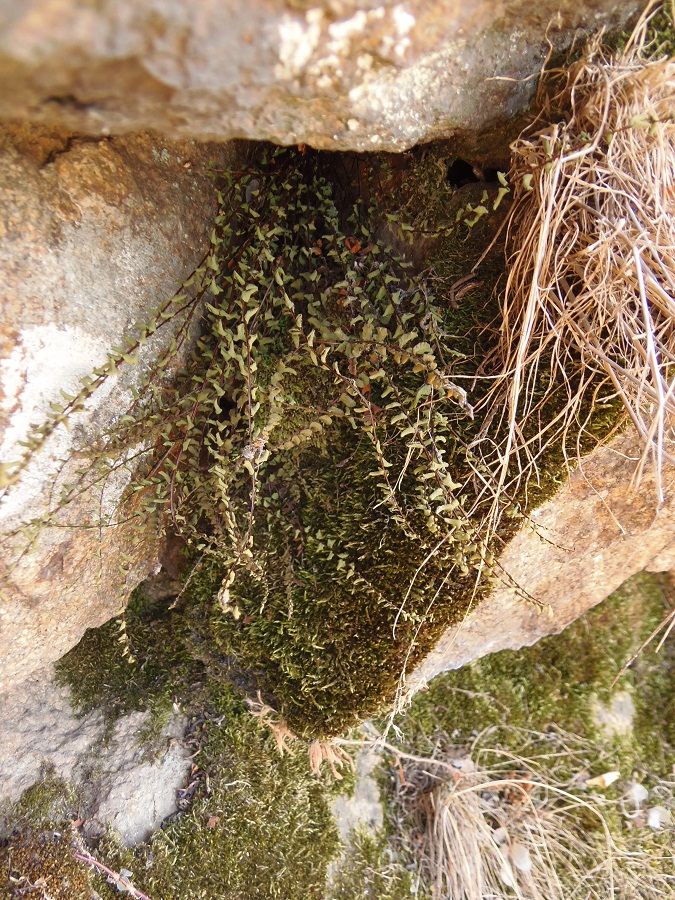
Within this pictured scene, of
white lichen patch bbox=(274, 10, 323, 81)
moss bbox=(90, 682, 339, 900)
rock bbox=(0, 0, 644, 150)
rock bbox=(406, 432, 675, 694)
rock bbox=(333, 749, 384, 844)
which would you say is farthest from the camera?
rock bbox=(333, 749, 384, 844)

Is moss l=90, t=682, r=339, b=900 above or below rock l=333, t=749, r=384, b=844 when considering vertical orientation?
above

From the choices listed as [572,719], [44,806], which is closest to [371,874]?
[572,719]

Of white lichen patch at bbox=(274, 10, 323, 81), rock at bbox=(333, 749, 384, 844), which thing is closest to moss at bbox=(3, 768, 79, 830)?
rock at bbox=(333, 749, 384, 844)

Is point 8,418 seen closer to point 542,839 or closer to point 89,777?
point 89,777

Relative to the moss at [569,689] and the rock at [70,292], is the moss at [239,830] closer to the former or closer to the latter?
the moss at [569,689]

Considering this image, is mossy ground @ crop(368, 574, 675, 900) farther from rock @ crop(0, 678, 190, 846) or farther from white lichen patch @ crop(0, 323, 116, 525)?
white lichen patch @ crop(0, 323, 116, 525)

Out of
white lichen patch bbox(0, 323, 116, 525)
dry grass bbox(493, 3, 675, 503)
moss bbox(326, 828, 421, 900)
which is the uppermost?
white lichen patch bbox(0, 323, 116, 525)
